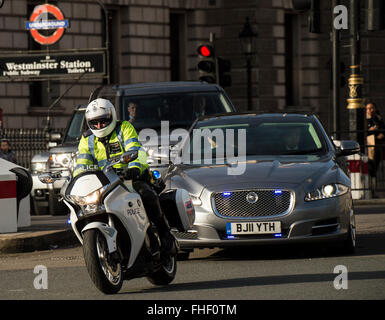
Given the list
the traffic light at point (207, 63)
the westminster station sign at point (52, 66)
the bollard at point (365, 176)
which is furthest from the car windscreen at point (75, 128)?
the westminster station sign at point (52, 66)

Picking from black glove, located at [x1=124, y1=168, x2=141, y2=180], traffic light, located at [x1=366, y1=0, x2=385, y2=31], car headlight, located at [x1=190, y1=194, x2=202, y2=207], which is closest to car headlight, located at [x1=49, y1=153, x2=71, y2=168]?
traffic light, located at [x1=366, y1=0, x2=385, y2=31]

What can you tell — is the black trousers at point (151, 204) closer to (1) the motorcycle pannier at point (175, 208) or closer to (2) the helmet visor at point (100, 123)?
(1) the motorcycle pannier at point (175, 208)

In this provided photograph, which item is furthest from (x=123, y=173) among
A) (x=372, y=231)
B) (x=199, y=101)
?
(x=199, y=101)

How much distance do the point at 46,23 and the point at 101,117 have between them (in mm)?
20197

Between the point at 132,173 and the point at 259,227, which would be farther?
the point at 259,227

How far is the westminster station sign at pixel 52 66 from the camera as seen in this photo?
26938 mm

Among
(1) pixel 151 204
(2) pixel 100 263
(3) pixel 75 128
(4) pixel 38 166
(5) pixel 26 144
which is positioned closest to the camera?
(2) pixel 100 263

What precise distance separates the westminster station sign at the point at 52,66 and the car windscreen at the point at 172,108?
9.68 meters

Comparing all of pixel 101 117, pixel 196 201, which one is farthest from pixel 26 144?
pixel 101 117

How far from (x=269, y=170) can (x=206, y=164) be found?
813mm

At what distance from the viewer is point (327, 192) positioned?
11.6m

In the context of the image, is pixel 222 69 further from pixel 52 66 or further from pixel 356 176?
pixel 52 66

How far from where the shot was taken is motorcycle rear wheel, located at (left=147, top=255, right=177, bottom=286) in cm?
992
